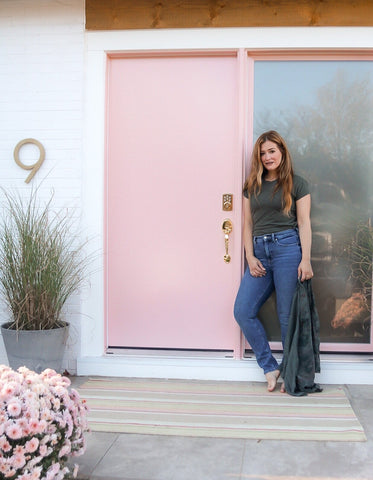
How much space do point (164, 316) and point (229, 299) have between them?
493mm

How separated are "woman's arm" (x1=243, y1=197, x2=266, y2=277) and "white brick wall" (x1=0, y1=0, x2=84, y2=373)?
1.21m

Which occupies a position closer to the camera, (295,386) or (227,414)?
(227,414)

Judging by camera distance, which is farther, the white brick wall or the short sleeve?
the white brick wall

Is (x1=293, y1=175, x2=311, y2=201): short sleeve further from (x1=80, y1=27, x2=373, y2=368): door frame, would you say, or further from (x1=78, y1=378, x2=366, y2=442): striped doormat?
(x1=78, y1=378, x2=366, y2=442): striped doormat

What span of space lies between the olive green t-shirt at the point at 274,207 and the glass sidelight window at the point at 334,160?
0.35 m

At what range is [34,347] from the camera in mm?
3391

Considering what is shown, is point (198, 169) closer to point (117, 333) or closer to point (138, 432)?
point (117, 333)

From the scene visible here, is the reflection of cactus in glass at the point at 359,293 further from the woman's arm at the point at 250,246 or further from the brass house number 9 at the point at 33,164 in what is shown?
the brass house number 9 at the point at 33,164

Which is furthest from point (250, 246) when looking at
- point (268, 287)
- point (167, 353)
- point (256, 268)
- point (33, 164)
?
point (33, 164)

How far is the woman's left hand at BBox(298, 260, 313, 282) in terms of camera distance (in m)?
3.36

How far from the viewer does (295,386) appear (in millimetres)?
3371

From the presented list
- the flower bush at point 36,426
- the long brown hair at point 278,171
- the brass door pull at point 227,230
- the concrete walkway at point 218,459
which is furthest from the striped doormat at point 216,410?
the long brown hair at point 278,171

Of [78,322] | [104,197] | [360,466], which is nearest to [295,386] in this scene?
[360,466]

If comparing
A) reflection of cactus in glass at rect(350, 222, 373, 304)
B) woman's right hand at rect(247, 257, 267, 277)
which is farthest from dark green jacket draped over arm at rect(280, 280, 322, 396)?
reflection of cactus in glass at rect(350, 222, 373, 304)
